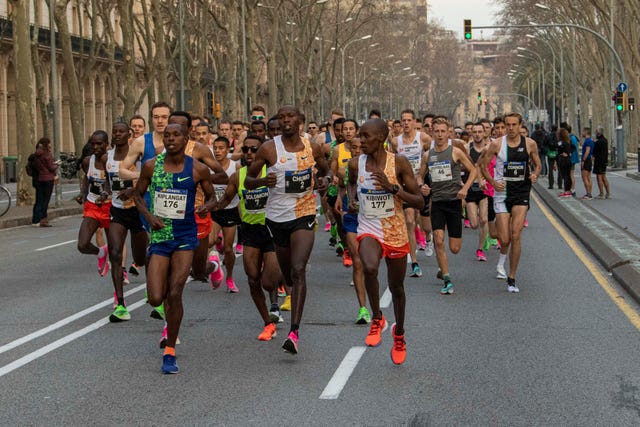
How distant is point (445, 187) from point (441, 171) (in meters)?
0.23

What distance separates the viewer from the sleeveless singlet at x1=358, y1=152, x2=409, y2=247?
8977 millimetres

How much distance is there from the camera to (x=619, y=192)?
32375mm

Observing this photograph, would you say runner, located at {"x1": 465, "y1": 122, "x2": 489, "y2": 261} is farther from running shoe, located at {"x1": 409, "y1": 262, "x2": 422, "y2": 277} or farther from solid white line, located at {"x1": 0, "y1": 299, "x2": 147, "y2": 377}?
solid white line, located at {"x1": 0, "y1": 299, "x2": 147, "y2": 377}

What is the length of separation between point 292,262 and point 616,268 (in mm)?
6064

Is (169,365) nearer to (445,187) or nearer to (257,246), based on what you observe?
(257,246)

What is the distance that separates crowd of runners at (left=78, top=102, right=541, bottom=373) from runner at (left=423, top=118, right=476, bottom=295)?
14 millimetres

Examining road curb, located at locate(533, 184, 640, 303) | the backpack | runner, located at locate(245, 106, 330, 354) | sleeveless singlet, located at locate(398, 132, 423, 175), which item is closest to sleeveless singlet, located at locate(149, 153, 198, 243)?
runner, located at locate(245, 106, 330, 354)

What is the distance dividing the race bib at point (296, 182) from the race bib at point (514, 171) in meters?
4.04

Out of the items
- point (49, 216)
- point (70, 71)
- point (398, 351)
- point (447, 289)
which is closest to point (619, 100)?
point (70, 71)

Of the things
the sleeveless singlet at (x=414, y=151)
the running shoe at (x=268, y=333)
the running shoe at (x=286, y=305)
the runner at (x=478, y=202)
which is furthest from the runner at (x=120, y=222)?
the runner at (x=478, y=202)

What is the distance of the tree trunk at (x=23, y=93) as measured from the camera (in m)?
30.2

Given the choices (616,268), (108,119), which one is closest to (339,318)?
(616,268)

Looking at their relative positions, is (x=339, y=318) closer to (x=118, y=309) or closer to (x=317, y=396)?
(x=118, y=309)

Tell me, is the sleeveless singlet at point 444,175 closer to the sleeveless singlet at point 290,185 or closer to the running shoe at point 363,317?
the running shoe at point 363,317
